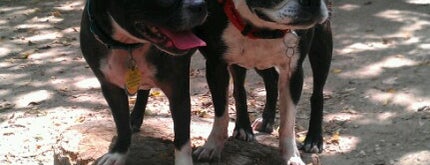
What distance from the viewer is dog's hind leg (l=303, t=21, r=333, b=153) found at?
13.6 feet

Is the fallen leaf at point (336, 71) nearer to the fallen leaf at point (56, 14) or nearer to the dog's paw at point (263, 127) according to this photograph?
the dog's paw at point (263, 127)

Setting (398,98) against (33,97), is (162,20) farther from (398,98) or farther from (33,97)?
(33,97)

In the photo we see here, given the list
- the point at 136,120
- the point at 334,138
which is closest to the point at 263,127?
the point at 334,138

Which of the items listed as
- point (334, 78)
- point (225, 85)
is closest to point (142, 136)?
point (225, 85)

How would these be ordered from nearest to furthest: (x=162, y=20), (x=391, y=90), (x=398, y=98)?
(x=162, y=20) < (x=398, y=98) < (x=391, y=90)

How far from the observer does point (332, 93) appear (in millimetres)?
5473

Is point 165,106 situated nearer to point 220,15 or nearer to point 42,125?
point 42,125

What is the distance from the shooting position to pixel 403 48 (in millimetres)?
6352

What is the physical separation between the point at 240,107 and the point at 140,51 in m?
1.07

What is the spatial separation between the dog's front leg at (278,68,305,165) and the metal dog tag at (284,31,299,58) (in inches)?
5.1

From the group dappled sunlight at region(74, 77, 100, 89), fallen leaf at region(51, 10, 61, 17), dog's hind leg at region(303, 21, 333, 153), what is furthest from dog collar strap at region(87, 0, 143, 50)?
fallen leaf at region(51, 10, 61, 17)

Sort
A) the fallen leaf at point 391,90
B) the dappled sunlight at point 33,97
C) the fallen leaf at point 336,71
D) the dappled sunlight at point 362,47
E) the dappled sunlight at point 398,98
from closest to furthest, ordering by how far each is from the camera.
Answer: the dappled sunlight at point 398,98, the fallen leaf at point 391,90, the dappled sunlight at point 33,97, the fallen leaf at point 336,71, the dappled sunlight at point 362,47

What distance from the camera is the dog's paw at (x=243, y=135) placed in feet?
13.7

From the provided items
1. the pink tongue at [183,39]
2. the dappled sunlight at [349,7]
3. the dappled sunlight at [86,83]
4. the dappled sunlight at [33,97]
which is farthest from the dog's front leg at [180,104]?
the dappled sunlight at [349,7]
